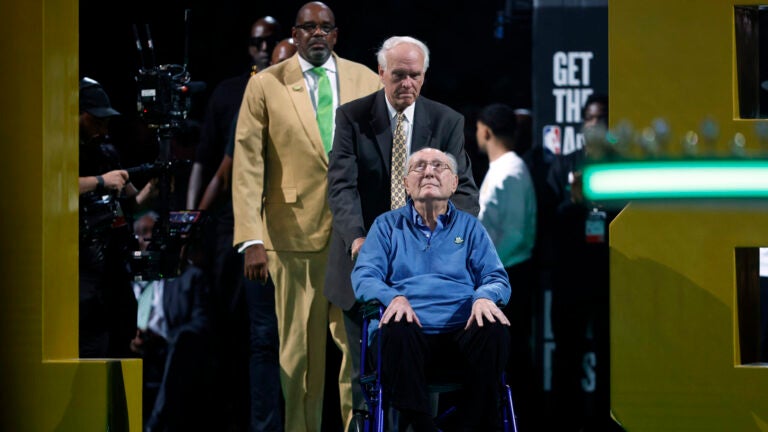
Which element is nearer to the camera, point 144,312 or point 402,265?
point 402,265

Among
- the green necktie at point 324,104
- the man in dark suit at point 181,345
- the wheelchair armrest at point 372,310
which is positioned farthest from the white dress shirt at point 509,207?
the wheelchair armrest at point 372,310

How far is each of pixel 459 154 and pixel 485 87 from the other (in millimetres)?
2119

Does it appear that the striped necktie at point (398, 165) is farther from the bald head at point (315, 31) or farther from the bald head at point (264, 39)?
the bald head at point (264, 39)

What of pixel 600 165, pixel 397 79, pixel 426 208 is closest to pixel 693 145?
pixel 600 165

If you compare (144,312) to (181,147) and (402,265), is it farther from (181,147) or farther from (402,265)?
(402,265)

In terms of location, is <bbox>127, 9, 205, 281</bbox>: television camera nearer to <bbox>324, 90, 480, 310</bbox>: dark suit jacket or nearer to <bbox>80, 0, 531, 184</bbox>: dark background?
<bbox>324, 90, 480, 310</bbox>: dark suit jacket

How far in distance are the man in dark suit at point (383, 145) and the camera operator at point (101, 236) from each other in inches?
41.4

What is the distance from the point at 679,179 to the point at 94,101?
156 inches

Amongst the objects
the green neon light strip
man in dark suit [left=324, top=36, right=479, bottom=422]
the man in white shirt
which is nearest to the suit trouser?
man in dark suit [left=324, top=36, right=479, bottom=422]

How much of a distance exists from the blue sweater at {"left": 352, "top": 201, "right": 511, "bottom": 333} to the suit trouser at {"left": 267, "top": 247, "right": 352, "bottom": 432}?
823 mm

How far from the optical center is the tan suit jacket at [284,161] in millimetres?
5652

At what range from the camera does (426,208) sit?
16.2 ft

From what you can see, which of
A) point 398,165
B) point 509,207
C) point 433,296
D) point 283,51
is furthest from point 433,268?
point 509,207

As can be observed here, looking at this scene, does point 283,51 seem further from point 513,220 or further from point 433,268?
point 433,268
